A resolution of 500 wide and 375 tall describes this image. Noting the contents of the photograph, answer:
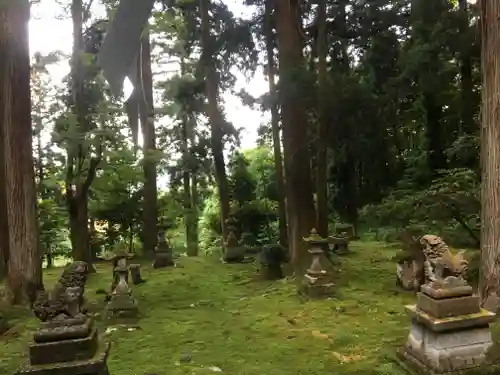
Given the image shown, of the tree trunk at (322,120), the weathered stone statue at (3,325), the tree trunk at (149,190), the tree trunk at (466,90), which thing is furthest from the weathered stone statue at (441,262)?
the tree trunk at (149,190)

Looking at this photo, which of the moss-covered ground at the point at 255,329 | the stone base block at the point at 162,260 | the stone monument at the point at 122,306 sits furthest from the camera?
the stone base block at the point at 162,260

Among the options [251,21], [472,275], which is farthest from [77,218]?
[472,275]

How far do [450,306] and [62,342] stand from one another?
307 centimetres

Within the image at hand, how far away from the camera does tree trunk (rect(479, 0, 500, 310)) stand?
5.11m

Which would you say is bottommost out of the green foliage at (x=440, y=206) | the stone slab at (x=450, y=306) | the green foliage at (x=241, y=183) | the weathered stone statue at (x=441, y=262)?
the stone slab at (x=450, y=306)

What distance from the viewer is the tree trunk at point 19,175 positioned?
6902 mm

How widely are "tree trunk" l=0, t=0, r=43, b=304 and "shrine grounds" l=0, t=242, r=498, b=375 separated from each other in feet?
1.93

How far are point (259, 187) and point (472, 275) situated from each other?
943 centimetres

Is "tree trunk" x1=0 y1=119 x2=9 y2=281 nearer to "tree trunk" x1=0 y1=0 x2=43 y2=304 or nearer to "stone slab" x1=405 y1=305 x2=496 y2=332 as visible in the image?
Result: "tree trunk" x1=0 y1=0 x2=43 y2=304

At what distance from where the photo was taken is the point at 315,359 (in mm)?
4371

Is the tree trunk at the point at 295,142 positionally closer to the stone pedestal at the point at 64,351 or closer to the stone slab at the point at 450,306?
the stone slab at the point at 450,306

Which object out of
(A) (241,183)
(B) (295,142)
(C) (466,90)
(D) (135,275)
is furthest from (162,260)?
(C) (466,90)

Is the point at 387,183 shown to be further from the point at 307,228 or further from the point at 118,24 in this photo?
the point at 118,24

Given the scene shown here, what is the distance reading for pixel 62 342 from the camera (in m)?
3.54
